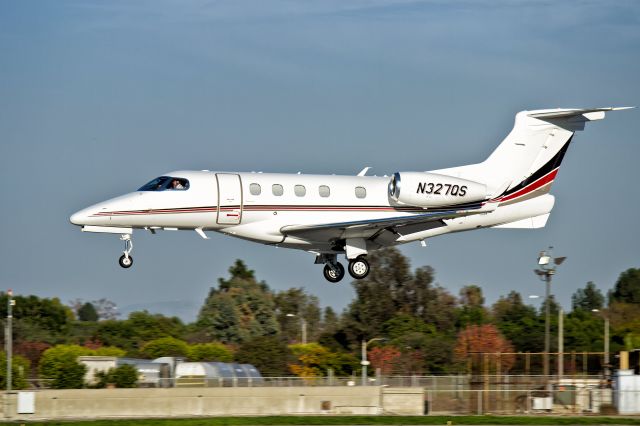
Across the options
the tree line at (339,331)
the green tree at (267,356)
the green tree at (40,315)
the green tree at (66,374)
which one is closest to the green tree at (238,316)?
the tree line at (339,331)

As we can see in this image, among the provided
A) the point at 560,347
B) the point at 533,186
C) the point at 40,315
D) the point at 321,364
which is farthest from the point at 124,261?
the point at 40,315

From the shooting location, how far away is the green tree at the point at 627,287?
115m

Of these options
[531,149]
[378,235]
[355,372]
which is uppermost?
[531,149]

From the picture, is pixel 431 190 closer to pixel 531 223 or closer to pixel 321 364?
pixel 531 223

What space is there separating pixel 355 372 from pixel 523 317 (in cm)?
2467

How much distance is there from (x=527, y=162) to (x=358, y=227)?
7.30 meters

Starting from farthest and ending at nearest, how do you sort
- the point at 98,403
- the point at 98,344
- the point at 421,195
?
the point at 98,344 → the point at 421,195 → the point at 98,403

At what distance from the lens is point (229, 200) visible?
110 feet

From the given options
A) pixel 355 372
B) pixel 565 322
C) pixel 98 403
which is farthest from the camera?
pixel 565 322

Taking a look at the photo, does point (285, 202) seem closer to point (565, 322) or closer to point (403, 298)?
point (565, 322)

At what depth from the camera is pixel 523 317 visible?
7925 cm

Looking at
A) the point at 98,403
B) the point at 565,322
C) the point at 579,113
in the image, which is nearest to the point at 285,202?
the point at 98,403

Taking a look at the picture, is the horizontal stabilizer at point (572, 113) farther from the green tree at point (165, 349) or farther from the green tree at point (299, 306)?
the green tree at point (299, 306)

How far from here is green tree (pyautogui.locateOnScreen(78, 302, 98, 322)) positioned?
5925 inches
